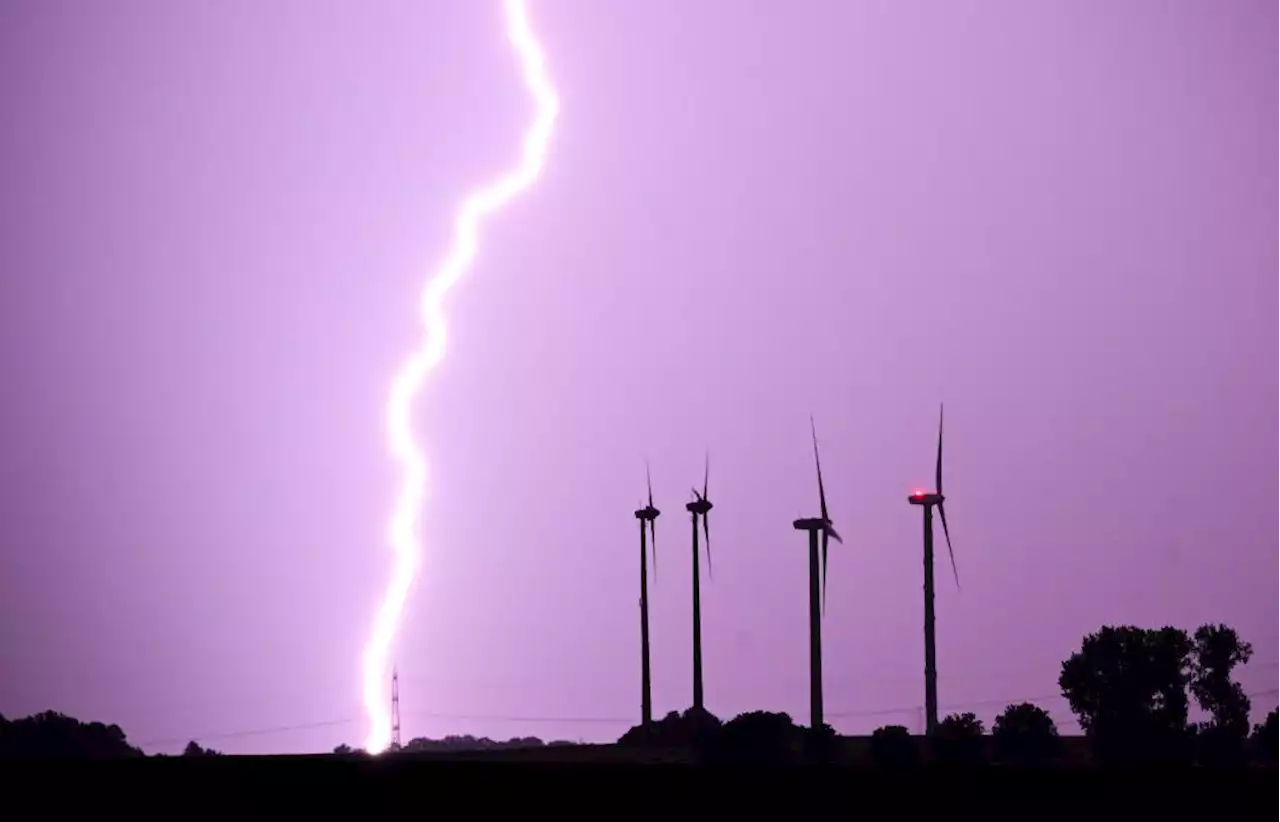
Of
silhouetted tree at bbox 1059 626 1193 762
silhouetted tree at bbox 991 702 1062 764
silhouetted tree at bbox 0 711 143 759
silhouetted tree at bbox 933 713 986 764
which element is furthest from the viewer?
silhouetted tree at bbox 0 711 143 759

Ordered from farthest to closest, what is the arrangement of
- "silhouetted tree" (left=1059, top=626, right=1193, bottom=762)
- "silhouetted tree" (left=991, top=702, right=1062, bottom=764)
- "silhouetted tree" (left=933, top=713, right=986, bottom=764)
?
"silhouetted tree" (left=1059, top=626, right=1193, bottom=762) < "silhouetted tree" (left=991, top=702, right=1062, bottom=764) < "silhouetted tree" (left=933, top=713, right=986, bottom=764)

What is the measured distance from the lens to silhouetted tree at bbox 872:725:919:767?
9350cm

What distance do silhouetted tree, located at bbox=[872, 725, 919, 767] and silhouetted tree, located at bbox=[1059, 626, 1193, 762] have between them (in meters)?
41.8

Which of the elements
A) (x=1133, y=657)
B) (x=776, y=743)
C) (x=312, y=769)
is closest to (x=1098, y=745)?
(x=1133, y=657)

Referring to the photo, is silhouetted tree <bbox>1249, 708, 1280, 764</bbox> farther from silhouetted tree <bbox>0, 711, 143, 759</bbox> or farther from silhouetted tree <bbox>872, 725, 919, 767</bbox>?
silhouetted tree <bbox>0, 711, 143, 759</bbox>

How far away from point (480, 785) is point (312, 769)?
21.2 feet

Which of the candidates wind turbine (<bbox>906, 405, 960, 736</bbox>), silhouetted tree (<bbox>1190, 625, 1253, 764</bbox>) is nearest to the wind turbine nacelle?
wind turbine (<bbox>906, 405, 960, 736</bbox>)

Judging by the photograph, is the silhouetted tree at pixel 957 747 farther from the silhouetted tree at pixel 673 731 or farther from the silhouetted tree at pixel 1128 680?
the silhouetted tree at pixel 1128 680

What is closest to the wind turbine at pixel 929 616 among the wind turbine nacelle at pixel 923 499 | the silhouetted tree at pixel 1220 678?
the wind turbine nacelle at pixel 923 499

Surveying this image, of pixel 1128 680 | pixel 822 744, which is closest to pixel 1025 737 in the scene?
pixel 822 744

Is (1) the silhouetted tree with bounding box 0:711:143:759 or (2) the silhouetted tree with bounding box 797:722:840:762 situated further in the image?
(1) the silhouetted tree with bounding box 0:711:143:759

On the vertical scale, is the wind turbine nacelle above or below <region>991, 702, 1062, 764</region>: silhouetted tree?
above

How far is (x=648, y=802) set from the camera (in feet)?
176

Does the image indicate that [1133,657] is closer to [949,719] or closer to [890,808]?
[949,719]
